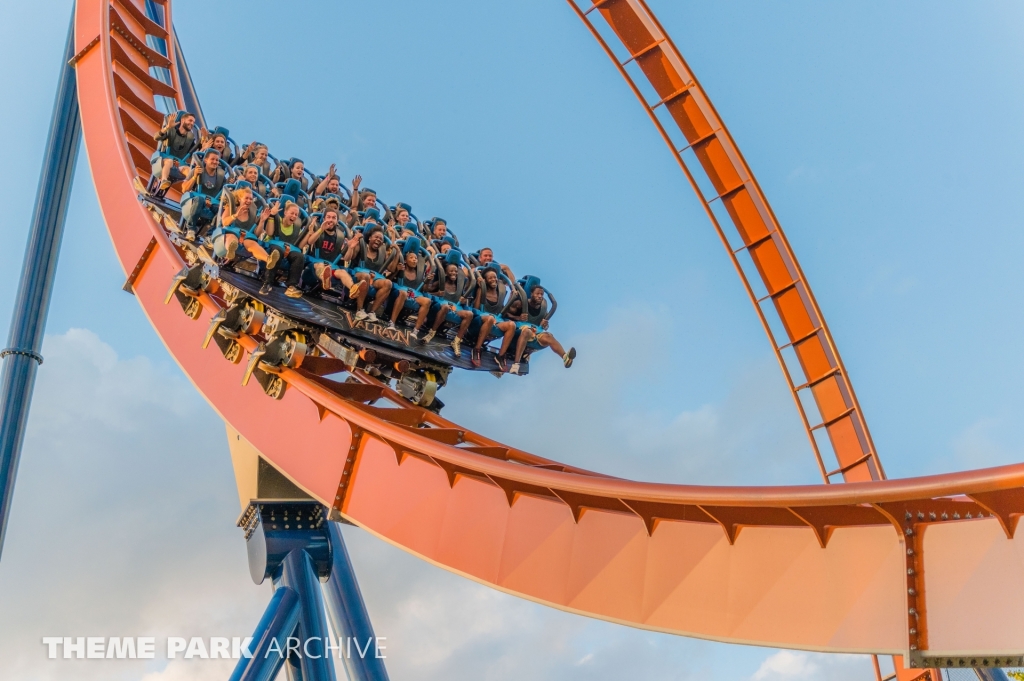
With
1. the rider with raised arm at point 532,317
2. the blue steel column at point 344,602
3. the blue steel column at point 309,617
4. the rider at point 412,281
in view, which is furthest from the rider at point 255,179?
the blue steel column at point 309,617

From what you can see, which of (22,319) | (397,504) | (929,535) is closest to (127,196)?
(22,319)

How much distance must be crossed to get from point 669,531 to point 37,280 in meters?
7.08

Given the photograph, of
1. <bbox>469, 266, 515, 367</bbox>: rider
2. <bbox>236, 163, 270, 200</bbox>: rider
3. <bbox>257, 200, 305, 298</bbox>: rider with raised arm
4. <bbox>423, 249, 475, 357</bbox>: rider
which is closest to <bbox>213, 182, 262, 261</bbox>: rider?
<bbox>257, 200, 305, 298</bbox>: rider with raised arm

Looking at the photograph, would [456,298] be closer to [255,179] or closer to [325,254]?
[325,254]

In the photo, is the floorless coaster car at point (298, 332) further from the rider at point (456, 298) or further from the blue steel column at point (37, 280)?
the blue steel column at point (37, 280)

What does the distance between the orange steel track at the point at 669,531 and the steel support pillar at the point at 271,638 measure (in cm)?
86

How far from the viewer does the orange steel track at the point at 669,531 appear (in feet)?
12.7

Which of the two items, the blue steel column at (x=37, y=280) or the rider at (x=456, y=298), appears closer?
the rider at (x=456, y=298)

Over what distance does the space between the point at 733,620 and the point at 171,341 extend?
15.4 ft

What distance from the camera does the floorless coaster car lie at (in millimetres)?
6805

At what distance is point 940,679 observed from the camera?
7.84 meters

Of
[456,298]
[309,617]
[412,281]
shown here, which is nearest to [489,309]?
[456,298]

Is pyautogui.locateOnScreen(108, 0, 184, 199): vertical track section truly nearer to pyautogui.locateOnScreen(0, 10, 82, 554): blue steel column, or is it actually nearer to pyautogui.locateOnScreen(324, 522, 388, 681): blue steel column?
pyautogui.locateOnScreen(0, 10, 82, 554): blue steel column

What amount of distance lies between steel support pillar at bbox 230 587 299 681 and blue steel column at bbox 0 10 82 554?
2699 millimetres
